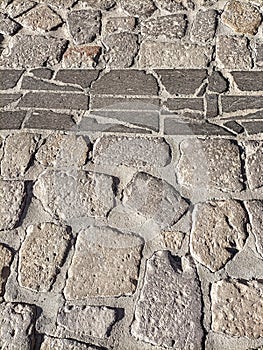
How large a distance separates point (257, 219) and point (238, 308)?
1.31ft

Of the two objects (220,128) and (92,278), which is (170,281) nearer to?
(92,278)

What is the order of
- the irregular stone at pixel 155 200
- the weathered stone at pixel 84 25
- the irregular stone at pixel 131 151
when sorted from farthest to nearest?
the weathered stone at pixel 84 25
the irregular stone at pixel 131 151
the irregular stone at pixel 155 200

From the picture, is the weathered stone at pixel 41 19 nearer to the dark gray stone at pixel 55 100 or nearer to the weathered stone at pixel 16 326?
the dark gray stone at pixel 55 100

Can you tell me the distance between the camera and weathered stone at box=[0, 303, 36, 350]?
85.0 inches

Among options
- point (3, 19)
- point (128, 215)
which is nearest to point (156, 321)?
point (128, 215)

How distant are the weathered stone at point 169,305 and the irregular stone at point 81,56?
1292 millimetres

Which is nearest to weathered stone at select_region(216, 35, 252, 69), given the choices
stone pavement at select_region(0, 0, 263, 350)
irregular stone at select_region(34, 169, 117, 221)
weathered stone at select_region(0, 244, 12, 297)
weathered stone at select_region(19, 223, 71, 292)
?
stone pavement at select_region(0, 0, 263, 350)

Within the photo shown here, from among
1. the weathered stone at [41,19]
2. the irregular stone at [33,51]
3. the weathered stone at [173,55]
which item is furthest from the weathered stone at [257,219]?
the weathered stone at [41,19]

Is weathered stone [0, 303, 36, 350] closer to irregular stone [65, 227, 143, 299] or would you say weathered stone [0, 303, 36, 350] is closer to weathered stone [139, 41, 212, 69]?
irregular stone [65, 227, 143, 299]

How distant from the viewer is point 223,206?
2.45 metres

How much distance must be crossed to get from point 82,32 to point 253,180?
Answer: 55.4 inches

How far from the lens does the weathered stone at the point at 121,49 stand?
3.17 meters

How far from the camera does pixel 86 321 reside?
2189 millimetres

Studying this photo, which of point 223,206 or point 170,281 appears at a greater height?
point 223,206
